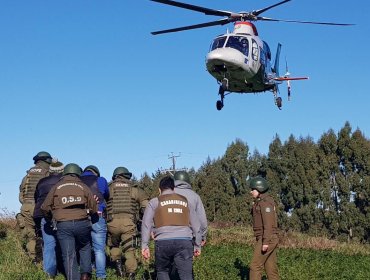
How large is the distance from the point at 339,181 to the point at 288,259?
4447cm

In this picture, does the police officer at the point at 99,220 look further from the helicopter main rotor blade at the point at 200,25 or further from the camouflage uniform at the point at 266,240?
the helicopter main rotor blade at the point at 200,25

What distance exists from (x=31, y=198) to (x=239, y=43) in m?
12.0

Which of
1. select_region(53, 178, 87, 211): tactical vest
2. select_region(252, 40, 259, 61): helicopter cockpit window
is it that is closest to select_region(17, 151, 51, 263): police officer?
select_region(53, 178, 87, 211): tactical vest

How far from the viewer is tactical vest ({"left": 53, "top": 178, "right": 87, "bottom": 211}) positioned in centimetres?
862

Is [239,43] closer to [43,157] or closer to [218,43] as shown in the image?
[218,43]

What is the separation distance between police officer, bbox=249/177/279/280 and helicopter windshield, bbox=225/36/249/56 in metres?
12.1

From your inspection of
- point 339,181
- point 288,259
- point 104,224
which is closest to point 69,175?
point 104,224

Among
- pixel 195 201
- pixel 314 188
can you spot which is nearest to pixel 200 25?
pixel 195 201

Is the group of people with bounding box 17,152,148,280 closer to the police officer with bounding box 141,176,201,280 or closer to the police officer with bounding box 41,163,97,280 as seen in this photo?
the police officer with bounding box 41,163,97,280

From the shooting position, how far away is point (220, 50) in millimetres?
20766

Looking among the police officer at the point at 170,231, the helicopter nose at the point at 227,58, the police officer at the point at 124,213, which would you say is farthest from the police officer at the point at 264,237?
the helicopter nose at the point at 227,58

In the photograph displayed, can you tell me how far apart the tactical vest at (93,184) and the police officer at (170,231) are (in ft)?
6.88

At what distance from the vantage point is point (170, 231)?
7797 mm

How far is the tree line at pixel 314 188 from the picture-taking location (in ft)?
177
